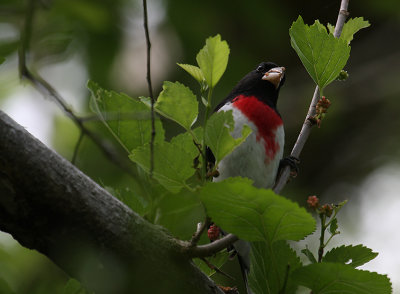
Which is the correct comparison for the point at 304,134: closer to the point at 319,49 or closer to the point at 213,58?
the point at 319,49

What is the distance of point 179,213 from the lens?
2000 mm

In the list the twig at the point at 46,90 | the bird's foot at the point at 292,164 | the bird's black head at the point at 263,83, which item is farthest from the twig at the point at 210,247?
the bird's black head at the point at 263,83

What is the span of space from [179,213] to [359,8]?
3.72m

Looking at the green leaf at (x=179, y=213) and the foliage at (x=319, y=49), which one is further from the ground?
the foliage at (x=319, y=49)

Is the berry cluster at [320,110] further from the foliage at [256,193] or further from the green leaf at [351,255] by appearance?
the green leaf at [351,255]

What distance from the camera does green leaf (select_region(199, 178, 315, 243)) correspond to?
1443 millimetres

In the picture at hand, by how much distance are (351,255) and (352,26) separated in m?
0.79

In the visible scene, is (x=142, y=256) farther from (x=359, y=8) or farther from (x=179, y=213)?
(x=359, y=8)

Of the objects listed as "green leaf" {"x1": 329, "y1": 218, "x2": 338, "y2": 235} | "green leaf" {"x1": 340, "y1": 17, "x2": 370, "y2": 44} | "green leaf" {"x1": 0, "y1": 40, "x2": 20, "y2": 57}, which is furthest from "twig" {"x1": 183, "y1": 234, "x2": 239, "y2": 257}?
"green leaf" {"x1": 0, "y1": 40, "x2": 20, "y2": 57}

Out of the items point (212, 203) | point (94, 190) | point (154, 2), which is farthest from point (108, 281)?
point (154, 2)

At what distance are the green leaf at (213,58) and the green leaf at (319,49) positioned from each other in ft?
0.89

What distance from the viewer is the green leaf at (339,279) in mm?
1549

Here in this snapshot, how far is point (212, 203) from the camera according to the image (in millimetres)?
1499

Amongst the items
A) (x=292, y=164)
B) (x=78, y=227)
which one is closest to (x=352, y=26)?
(x=292, y=164)
